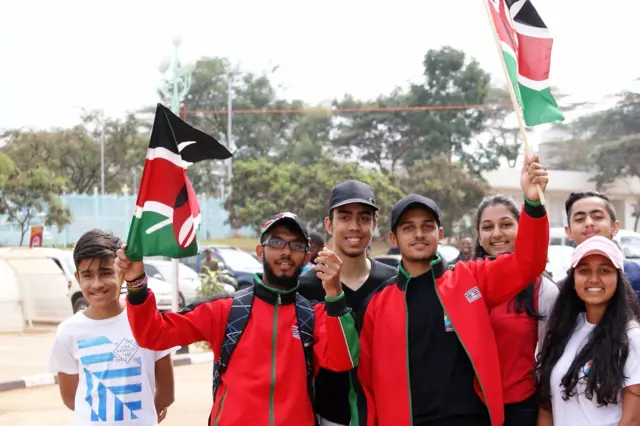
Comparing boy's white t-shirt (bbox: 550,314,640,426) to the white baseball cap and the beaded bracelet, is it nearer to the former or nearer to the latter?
the white baseball cap

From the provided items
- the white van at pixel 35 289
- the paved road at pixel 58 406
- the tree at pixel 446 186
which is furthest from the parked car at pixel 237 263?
the tree at pixel 446 186

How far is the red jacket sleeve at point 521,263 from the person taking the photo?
11.9ft

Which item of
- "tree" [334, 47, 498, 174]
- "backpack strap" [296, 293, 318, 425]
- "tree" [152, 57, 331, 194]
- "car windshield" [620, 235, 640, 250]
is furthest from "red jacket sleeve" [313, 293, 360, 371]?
"tree" [152, 57, 331, 194]

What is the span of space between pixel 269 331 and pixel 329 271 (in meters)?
0.47

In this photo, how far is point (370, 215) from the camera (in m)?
4.31

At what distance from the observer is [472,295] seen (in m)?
3.74

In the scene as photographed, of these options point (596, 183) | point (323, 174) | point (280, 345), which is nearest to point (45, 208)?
point (323, 174)

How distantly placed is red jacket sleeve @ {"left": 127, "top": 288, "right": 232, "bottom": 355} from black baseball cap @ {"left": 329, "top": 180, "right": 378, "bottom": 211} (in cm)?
77

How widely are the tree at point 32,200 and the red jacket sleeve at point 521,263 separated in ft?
92.5

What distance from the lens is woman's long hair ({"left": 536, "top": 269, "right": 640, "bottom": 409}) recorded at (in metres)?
3.54

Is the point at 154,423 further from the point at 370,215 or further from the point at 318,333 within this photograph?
the point at 370,215

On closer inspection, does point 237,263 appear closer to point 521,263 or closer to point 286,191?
point 286,191

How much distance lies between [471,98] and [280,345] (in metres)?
37.8

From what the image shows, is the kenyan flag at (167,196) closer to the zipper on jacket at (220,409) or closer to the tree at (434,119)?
the zipper on jacket at (220,409)
